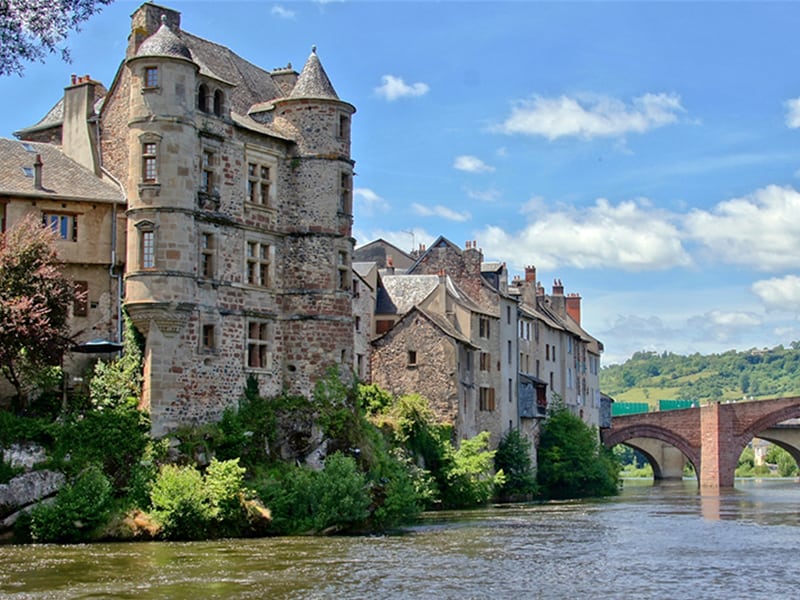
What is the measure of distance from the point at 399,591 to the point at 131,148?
2136 cm

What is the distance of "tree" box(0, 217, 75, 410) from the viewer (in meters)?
39.8

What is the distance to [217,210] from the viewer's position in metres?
45.8

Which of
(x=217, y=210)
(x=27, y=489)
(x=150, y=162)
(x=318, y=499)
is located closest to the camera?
(x=27, y=489)

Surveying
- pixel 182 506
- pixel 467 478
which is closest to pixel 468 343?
pixel 467 478

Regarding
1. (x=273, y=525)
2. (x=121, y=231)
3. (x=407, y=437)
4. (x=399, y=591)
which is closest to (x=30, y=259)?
(x=121, y=231)

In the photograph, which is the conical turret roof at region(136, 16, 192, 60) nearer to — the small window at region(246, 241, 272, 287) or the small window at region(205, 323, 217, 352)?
the small window at region(246, 241, 272, 287)

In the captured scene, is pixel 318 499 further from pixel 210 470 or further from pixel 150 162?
pixel 150 162

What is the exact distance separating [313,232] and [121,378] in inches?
383

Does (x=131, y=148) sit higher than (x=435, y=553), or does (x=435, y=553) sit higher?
(x=131, y=148)

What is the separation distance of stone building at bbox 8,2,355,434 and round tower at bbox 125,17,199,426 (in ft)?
0.14

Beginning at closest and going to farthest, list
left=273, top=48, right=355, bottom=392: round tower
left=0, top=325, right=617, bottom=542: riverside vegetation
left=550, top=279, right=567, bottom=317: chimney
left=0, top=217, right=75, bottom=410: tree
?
left=0, top=325, right=617, bottom=542: riverside vegetation
left=0, top=217, right=75, bottom=410: tree
left=273, top=48, right=355, bottom=392: round tower
left=550, top=279, right=567, bottom=317: chimney

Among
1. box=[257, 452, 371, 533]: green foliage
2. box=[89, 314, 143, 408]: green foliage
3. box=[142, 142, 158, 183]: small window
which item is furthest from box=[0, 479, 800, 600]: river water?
box=[142, 142, 158, 183]: small window

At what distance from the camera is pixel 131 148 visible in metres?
44.2

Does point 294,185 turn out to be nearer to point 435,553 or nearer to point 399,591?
point 435,553
